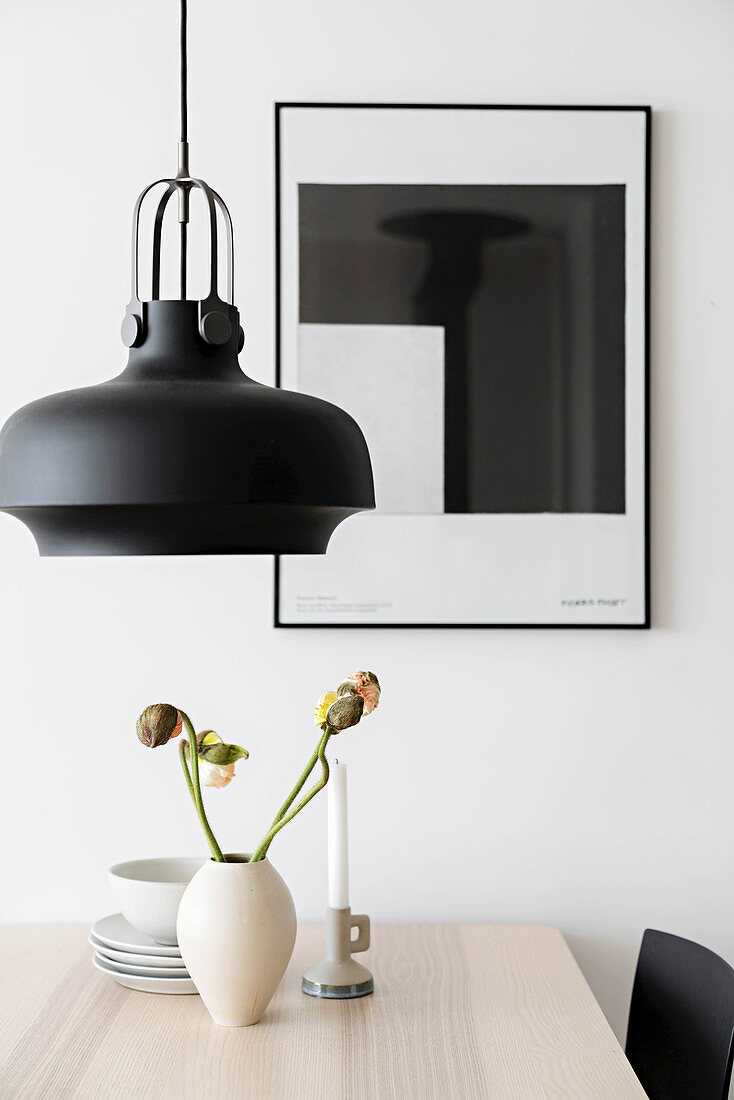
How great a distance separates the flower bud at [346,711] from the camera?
1.44 m

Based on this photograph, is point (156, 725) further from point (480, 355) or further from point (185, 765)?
point (480, 355)

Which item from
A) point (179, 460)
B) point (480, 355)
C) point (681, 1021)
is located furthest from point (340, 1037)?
point (480, 355)

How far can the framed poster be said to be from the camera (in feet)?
6.03

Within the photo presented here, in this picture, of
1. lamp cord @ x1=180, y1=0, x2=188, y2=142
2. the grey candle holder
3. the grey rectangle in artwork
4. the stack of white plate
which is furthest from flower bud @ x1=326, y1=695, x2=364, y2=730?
lamp cord @ x1=180, y1=0, x2=188, y2=142

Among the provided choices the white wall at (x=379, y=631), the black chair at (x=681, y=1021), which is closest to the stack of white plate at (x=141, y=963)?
the white wall at (x=379, y=631)

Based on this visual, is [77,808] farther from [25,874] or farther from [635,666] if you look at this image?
[635,666]

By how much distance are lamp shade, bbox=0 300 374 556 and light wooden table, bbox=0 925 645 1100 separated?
0.69 metres

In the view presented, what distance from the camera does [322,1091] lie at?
1.24m

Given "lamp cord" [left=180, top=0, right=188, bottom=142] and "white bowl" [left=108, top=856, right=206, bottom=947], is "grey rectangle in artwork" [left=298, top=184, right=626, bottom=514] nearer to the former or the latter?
"white bowl" [left=108, top=856, right=206, bottom=947]

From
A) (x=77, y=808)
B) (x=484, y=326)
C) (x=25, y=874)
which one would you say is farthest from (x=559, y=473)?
(x=25, y=874)

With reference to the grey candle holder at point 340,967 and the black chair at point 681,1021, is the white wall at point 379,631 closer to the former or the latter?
the black chair at point 681,1021

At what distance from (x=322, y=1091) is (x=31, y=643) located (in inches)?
35.4

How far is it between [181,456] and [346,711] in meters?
0.70

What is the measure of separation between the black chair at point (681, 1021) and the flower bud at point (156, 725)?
2.55ft
